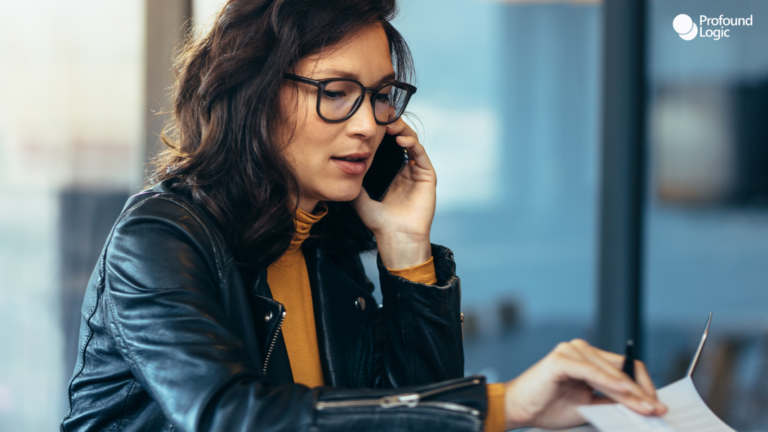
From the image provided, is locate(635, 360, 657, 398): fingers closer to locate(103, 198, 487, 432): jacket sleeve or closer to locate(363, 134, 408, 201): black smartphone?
locate(103, 198, 487, 432): jacket sleeve

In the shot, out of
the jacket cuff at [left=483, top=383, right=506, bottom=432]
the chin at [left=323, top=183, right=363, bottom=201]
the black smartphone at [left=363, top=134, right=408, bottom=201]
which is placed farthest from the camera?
the black smartphone at [left=363, top=134, right=408, bottom=201]

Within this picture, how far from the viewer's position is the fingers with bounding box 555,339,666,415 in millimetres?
760

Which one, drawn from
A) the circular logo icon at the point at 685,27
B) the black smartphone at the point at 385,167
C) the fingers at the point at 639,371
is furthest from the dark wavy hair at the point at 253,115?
the circular logo icon at the point at 685,27

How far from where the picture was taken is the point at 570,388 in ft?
2.77

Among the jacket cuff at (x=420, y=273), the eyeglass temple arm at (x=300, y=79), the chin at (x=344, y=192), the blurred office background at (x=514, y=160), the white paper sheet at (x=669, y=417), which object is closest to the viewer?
the white paper sheet at (x=669, y=417)

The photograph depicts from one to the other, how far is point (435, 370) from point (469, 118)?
1.56 m

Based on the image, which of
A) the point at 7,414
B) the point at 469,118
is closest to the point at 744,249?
the point at 469,118

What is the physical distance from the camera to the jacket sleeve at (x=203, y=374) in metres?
0.77

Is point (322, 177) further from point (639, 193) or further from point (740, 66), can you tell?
point (740, 66)

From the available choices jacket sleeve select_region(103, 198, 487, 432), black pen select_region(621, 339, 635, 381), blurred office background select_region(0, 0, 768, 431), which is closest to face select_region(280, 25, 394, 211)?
jacket sleeve select_region(103, 198, 487, 432)

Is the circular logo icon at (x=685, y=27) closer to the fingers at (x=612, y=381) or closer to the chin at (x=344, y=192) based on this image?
the chin at (x=344, y=192)

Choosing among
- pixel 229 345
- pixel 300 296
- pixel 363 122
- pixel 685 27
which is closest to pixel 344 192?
pixel 363 122

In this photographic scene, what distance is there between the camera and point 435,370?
1.34 meters

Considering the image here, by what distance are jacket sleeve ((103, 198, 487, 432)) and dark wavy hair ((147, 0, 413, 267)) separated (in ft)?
0.77
